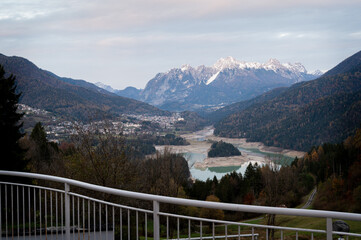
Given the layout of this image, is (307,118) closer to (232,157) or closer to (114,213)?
(232,157)

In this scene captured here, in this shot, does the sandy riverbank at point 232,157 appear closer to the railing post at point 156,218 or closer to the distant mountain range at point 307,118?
the distant mountain range at point 307,118

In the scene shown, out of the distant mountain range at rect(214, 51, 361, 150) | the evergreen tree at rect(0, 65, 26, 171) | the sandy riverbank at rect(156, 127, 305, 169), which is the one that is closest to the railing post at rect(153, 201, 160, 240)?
the evergreen tree at rect(0, 65, 26, 171)

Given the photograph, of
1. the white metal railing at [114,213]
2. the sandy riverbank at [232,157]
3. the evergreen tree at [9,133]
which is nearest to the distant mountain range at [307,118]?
the sandy riverbank at [232,157]

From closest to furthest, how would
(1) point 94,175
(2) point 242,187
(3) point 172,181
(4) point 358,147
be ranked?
1. (1) point 94,175
2. (3) point 172,181
3. (2) point 242,187
4. (4) point 358,147

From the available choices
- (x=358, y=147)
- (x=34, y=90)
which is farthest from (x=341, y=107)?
(x=34, y=90)

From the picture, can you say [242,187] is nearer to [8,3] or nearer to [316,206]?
[316,206]

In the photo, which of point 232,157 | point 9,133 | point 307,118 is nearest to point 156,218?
point 9,133
